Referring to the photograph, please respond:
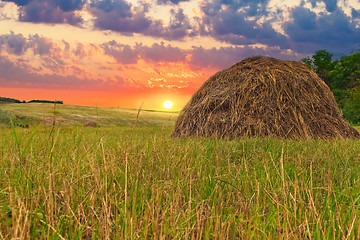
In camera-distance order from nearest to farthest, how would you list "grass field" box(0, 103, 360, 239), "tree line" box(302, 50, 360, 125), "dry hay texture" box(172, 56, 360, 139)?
"grass field" box(0, 103, 360, 239) < "dry hay texture" box(172, 56, 360, 139) < "tree line" box(302, 50, 360, 125)

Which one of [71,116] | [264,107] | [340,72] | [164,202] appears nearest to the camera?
[164,202]

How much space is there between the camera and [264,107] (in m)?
7.53

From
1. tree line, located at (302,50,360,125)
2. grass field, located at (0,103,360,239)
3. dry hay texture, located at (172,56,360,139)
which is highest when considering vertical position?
tree line, located at (302,50,360,125)

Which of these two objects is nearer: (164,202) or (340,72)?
(164,202)

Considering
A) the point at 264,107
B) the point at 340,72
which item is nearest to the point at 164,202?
the point at 264,107

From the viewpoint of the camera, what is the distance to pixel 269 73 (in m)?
8.24

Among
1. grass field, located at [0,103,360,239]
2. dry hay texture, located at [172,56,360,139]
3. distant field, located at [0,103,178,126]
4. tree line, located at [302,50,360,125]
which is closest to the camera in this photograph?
grass field, located at [0,103,360,239]

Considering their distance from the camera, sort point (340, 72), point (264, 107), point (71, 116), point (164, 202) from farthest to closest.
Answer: point (340, 72) < point (71, 116) < point (264, 107) < point (164, 202)

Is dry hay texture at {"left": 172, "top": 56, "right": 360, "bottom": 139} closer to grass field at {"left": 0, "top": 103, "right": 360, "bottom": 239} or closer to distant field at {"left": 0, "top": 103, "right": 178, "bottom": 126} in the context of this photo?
distant field at {"left": 0, "top": 103, "right": 178, "bottom": 126}

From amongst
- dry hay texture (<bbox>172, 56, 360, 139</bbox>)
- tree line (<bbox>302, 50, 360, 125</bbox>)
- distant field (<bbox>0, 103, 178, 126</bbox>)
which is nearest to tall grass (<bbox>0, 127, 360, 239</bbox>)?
dry hay texture (<bbox>172, 56, 360, 139</bbox>)

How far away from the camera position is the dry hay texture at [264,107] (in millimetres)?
7371

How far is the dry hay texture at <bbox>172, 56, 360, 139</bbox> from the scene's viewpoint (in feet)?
24.2

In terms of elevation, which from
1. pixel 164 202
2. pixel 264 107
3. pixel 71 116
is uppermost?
pixel 264 107

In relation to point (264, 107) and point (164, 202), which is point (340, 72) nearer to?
point (264, 107)
